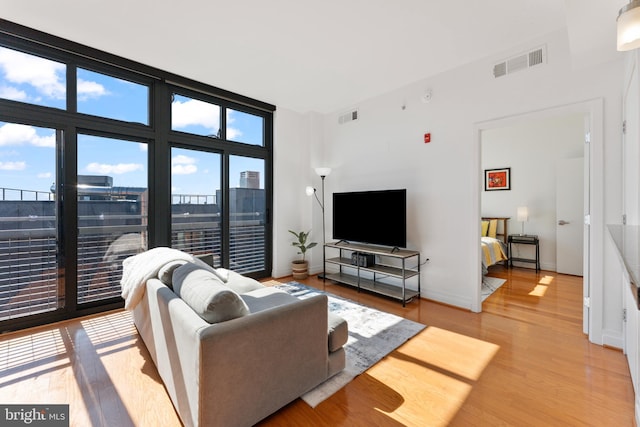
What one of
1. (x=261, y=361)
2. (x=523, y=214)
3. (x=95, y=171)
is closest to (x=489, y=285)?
(x=523, y=214)

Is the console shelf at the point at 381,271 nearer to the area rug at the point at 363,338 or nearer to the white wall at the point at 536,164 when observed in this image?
the area rug at the point at 363,338

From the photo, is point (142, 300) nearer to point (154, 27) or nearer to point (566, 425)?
point (154, 27)

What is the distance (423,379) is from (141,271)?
227 centimetres

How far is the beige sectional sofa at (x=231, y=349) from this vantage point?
1324 mm

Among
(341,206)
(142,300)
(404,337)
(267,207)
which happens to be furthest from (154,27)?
(404,337)

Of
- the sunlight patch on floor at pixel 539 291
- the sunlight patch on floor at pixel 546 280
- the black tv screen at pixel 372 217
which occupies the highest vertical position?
the black tv screen at pixel 372 217

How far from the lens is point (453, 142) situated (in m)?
3.30

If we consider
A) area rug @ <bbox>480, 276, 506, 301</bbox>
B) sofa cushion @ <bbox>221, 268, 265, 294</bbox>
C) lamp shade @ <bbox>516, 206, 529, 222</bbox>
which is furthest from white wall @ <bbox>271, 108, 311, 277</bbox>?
lamp shade @ <bbox>516, 206, 529, 222</bbox>

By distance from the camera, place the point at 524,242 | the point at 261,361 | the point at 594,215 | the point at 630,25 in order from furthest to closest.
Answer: the point at 524,242, the point at 594,215, the point at 261,361, the point at 630,25

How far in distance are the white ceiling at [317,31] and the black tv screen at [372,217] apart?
157cm

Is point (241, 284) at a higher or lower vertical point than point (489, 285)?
higher

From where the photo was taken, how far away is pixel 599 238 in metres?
2.42

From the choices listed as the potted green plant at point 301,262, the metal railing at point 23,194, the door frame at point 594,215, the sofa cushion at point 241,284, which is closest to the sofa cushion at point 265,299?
the sofa cushion at point 241,284

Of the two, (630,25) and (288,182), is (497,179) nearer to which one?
(288,182)
